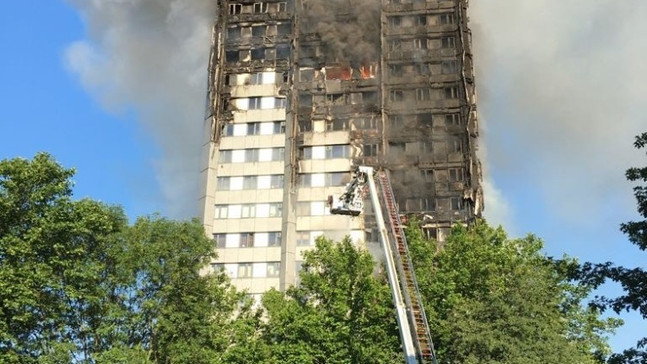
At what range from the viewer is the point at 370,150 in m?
77.6

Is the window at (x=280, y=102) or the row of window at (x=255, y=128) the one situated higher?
the window at (x=280, y=102)

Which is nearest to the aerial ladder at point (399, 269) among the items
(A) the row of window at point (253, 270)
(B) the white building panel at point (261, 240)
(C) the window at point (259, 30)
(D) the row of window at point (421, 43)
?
(A) the row of window at point (253, 270)

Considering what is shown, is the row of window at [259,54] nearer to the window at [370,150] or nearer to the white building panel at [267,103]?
the white building panel at [267,103]

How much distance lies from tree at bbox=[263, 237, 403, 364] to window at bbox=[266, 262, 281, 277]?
2215cm

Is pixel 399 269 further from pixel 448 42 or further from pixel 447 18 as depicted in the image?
pixel 447 18

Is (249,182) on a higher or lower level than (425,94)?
lower

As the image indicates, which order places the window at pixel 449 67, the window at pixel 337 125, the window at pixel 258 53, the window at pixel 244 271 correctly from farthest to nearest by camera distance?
1. the window at pixel 258 53
2. the window at pixel 337 125
3. the window at pixel 449 67
4. the window at pixel 244 271

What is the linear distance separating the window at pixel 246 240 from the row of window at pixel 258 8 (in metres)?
27.7

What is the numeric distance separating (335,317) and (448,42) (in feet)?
143

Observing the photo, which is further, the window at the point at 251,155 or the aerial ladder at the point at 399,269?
the window at the point at 251,155

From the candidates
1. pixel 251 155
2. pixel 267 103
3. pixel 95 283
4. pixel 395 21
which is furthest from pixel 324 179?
pixel 95 283

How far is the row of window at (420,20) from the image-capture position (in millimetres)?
81875

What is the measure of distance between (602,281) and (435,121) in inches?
2356

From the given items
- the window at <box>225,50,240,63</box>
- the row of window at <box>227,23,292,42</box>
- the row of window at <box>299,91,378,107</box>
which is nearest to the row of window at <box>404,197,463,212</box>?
the row of window at <box>299,91,378,107</box>
